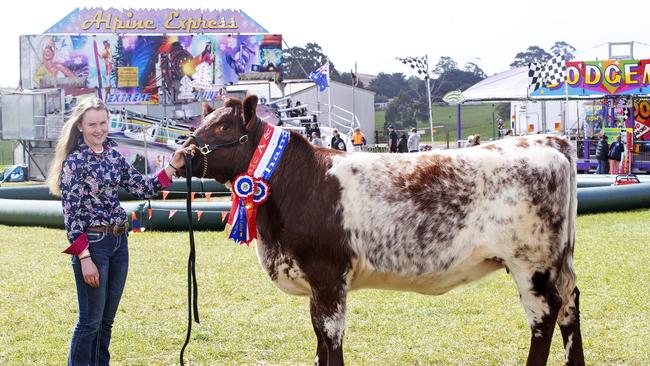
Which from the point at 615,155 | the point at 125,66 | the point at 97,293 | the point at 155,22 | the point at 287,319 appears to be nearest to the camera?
the point at 97,293

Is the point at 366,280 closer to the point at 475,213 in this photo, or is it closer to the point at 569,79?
the point at 475,213

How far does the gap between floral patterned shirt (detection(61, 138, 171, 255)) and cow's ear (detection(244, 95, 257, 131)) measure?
34.7 inches

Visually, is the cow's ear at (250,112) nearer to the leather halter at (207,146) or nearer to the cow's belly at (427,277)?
the leather halter at (207,146)

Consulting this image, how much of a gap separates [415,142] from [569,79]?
818 cm

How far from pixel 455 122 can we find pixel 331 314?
7343 centimetres

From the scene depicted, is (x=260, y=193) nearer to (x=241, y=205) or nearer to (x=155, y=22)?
(x=241, y=205)

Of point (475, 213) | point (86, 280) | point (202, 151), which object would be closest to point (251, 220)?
point (202, 151)

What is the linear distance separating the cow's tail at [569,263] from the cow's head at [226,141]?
7.23ft

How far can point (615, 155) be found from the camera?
2389 centimetres

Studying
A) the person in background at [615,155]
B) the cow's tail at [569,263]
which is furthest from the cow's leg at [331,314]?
the person in background at [615,155]

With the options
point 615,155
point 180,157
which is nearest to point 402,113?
point 615,155

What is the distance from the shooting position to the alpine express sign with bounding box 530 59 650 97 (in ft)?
75.5

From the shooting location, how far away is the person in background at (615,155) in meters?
23.9

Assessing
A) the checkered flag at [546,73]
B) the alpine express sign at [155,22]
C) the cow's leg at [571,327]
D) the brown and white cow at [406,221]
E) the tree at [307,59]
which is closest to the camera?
the brown and white cow at [406,221]
